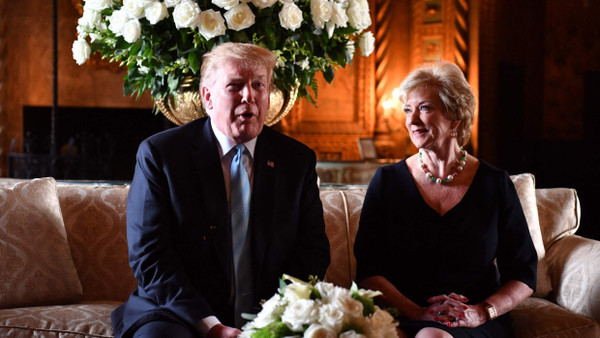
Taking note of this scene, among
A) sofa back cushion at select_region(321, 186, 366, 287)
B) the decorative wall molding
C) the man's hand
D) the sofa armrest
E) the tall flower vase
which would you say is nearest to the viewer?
the man's hand

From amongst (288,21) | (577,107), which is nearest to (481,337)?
(288,21)

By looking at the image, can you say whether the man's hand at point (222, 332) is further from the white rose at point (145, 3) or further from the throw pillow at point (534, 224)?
the throw pillow at point (534, 224)

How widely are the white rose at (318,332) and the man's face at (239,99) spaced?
899 millimetres

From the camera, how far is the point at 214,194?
2057 mm

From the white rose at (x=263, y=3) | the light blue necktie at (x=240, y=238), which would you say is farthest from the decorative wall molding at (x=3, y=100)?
the light blue necktie at (x=240, y=238)

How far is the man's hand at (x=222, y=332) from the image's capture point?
1.83 meters

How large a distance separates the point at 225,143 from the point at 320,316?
0.97m

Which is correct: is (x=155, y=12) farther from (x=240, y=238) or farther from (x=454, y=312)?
(x=454, y=312)

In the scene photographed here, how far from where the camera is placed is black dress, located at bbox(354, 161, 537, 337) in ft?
7.29

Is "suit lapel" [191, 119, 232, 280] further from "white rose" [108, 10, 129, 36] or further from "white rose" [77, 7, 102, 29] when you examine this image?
"white rose" [77, 7, 102, 29]

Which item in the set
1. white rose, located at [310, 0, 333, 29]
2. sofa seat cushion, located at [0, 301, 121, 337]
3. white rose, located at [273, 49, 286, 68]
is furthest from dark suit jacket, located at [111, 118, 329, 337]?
white rose, located at [310, 0, 333, 29]

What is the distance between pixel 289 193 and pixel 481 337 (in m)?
0.82

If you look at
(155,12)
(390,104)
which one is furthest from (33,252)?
(390,104)

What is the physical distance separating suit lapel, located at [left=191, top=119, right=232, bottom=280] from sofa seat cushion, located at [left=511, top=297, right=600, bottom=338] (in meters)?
1.16
